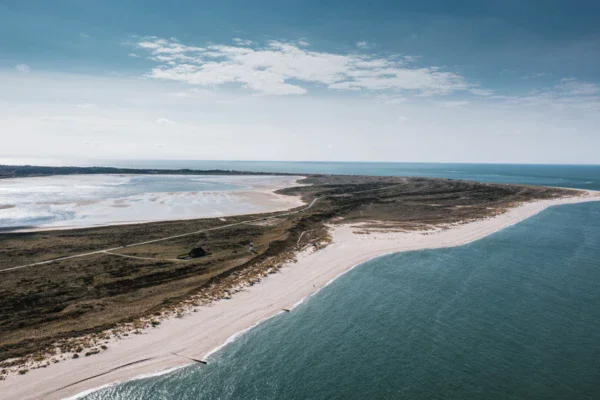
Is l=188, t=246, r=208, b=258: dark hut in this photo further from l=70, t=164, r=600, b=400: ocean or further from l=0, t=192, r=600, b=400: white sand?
l=70, t=164, r=600, b=400: ocean

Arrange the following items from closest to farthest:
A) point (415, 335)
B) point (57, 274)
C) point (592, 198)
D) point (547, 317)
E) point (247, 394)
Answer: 1. point (247, 394)
2. point (415, 335)
3. point (547, 317)
4. point (57, 274)
5. point (592, 198)

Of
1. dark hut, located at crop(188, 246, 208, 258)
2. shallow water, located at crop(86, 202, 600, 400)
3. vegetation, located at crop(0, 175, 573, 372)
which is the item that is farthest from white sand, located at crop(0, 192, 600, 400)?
dark hut, located at crop(188, 246, 208, 258)

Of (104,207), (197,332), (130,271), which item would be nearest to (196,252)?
(130,271)

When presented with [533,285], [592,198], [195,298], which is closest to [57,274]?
[195,298]

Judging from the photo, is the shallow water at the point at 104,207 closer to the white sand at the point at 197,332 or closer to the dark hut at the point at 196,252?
the dark hut at the point at 196,252

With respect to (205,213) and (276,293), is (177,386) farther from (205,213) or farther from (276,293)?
(205,213)

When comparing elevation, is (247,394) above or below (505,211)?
below
